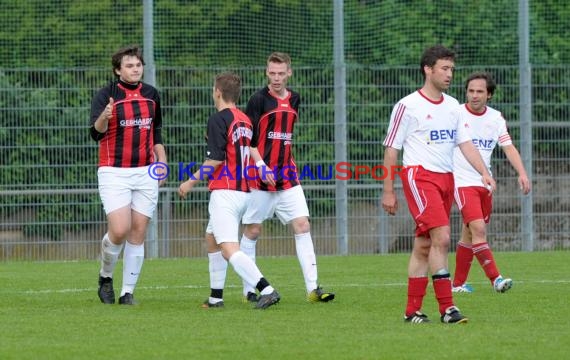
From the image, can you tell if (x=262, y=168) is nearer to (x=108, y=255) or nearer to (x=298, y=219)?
(x=298, y=219)

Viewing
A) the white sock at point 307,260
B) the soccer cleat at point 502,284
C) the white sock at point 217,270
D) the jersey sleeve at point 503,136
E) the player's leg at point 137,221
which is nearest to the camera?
the white sock at point 217,270

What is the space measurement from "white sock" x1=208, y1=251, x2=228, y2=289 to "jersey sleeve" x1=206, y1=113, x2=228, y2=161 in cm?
103

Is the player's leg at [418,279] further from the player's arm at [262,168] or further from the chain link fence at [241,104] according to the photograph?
the chain link fence at [241,104]

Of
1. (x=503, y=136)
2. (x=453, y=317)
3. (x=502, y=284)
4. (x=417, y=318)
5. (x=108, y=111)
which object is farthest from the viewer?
(x=503, y=136)

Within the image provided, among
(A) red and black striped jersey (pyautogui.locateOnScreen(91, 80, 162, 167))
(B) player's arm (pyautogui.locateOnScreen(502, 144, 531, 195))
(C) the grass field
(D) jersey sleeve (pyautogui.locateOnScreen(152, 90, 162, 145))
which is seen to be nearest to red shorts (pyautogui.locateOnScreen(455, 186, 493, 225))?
(B) player's arm (pyautogui.locateOnScreen(502, 144, 531, 195))

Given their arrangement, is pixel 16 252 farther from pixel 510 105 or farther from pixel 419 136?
pixel 419 136

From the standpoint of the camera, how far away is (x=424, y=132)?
872 centimetres

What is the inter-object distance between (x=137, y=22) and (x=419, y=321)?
1201 cm

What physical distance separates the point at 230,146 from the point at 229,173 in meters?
0.22

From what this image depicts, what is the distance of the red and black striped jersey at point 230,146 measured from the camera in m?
9.96

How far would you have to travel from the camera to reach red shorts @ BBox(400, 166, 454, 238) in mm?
8578

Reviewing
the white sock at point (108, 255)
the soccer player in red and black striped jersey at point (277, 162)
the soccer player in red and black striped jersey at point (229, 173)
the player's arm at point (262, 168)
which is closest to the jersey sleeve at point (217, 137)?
the soccer player in red and black striped jersey at point (229, 173)

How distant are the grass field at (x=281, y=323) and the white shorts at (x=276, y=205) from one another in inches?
30.2

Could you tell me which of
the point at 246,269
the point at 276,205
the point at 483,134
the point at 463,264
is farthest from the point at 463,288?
the point at 246,269
